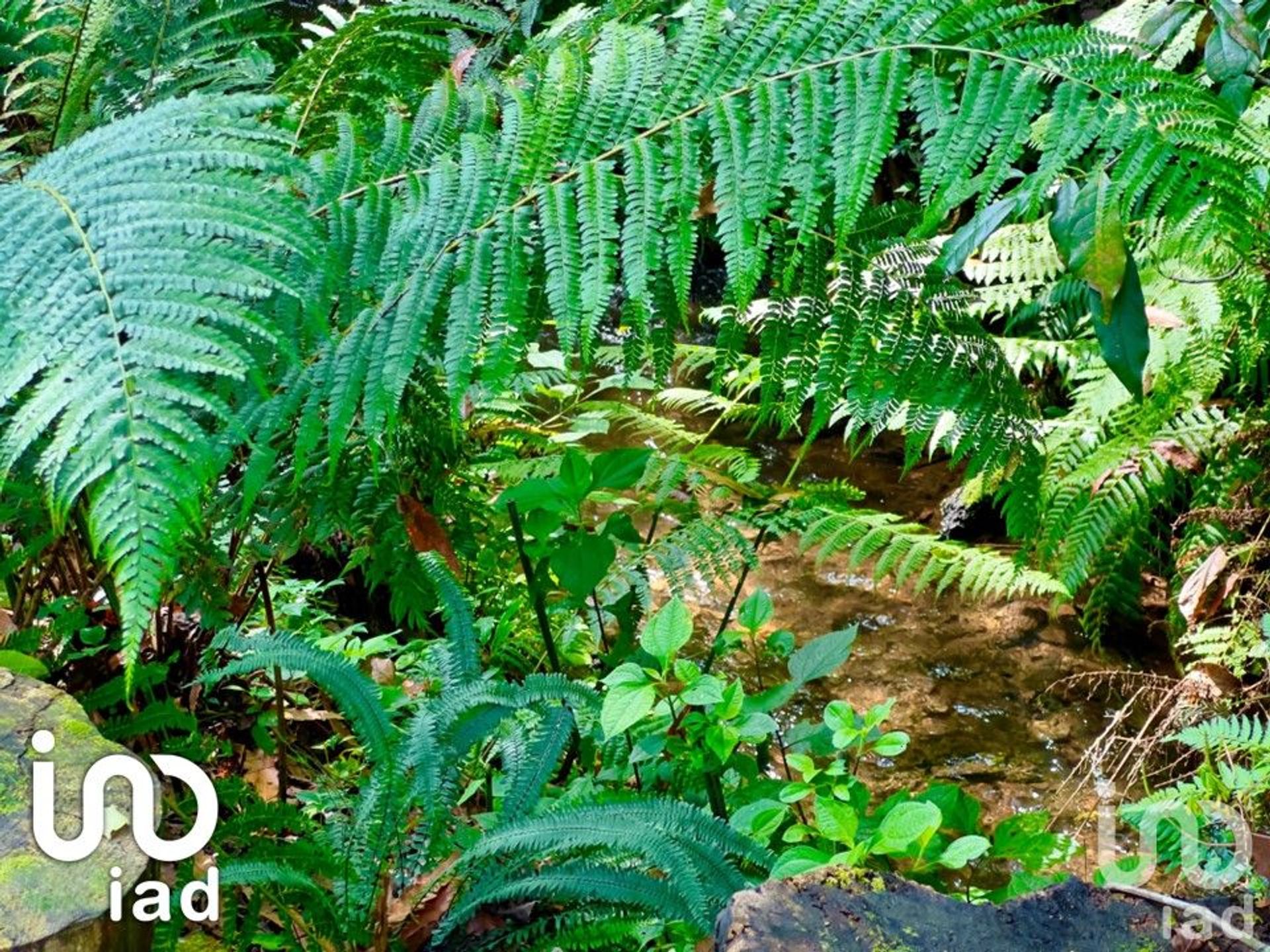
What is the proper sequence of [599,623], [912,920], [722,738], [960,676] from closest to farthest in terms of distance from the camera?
[912,920], [722,738], [599,623], [960,676]

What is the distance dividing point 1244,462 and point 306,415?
7.73 ft

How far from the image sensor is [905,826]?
145 cm

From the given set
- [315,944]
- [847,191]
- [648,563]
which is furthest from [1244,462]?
[315,944]

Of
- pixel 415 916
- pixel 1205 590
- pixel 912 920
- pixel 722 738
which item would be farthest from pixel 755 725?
pixel 1205 590

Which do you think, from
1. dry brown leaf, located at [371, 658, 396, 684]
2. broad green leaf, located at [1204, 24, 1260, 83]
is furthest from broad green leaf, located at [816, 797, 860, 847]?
dry brown leaf, located at [371, 658, 396, 684]

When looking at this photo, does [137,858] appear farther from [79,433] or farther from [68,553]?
[68,553]

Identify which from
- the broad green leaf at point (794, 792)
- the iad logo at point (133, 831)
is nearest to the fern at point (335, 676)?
the iad logo at point (133, 831)

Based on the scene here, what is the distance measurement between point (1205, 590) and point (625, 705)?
184cm

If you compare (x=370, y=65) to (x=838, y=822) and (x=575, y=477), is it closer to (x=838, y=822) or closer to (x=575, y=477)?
(x=575, y=477)

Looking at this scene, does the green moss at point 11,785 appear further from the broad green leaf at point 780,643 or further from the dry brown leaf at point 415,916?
the broad green leaf at point 780,643

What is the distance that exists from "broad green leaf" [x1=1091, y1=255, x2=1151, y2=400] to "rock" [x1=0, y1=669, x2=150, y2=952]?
1267 millimetres

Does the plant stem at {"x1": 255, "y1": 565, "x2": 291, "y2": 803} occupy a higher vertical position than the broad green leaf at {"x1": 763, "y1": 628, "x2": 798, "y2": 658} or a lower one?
lower

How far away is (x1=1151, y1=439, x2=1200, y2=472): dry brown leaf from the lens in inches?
121

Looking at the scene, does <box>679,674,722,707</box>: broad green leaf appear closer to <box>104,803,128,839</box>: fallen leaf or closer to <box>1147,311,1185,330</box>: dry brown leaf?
<box>104,803,128,839</box>: fallen leaf
